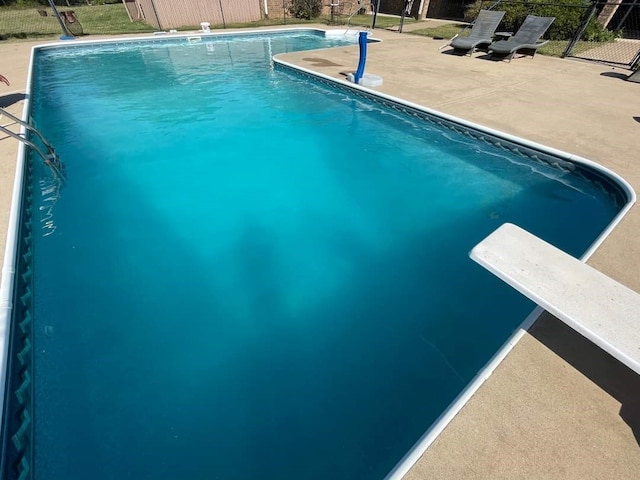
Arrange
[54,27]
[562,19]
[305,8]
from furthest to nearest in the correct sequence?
1. [305,8]
2. [54,27]
3. [562,19]

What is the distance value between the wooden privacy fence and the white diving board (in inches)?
875

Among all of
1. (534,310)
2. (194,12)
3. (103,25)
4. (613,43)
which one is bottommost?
(103,25)

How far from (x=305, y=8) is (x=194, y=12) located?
776 cm

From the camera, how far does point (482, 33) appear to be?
463 inches

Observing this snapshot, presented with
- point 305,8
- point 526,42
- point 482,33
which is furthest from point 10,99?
point 305,8

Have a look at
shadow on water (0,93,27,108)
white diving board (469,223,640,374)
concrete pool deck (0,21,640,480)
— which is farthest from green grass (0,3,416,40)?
white diving board (469,223,640,374)

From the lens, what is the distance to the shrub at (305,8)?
22.1 m

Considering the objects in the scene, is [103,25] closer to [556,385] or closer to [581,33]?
[581,33]

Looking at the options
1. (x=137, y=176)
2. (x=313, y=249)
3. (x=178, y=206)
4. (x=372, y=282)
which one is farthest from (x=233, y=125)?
(x=372, y=282)

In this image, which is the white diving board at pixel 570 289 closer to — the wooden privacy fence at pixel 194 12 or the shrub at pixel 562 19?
the shrub at pixel 562 19

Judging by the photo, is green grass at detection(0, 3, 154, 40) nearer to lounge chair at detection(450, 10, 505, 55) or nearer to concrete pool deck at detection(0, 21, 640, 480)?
concrete pool deck at detection(0, 21, 640, 480)

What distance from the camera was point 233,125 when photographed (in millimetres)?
7691

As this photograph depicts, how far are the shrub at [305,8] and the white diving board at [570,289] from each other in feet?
83.0

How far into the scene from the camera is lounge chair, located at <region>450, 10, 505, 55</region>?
1129 centimetres
